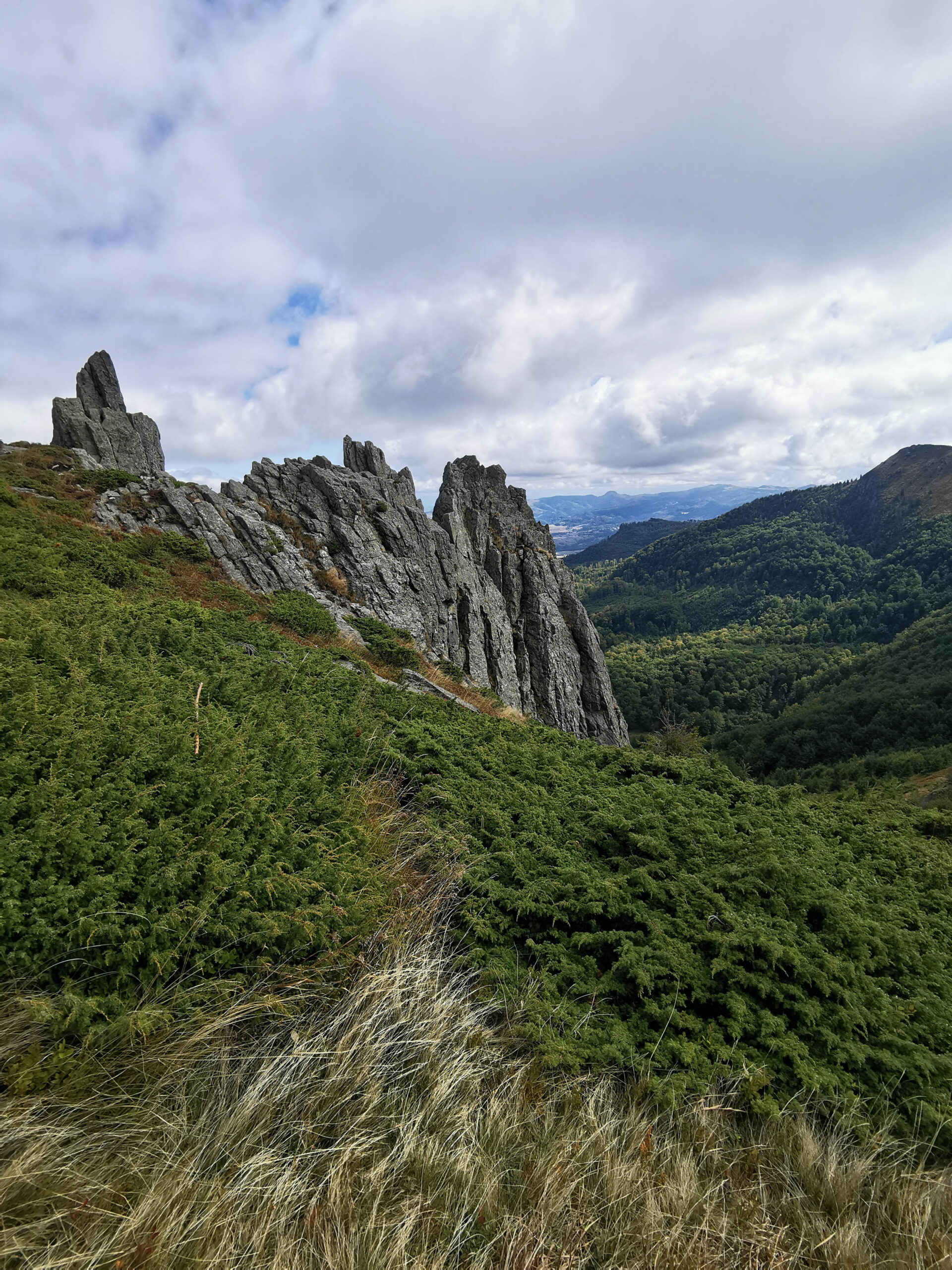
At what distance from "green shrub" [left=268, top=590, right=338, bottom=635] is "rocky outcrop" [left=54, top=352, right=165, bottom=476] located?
484 inches

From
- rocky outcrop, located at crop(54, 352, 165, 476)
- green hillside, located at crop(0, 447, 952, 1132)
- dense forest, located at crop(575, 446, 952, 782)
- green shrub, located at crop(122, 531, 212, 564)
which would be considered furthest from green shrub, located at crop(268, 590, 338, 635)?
dense forest, located at crop(575, 446, 952, 782)

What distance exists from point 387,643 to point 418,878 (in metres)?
12.7

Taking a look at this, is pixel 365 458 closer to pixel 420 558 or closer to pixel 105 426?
pixel 420 558

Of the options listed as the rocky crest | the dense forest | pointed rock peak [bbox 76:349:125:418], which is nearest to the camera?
the rocky crest

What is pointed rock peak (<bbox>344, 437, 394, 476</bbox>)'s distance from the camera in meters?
35.0

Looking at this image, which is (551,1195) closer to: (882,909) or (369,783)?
(369,783)

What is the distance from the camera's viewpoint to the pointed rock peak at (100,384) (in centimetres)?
2944

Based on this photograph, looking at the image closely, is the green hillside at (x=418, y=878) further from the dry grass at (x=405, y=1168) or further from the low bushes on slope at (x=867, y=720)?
the low bushes on slope at (x=867, y=720)

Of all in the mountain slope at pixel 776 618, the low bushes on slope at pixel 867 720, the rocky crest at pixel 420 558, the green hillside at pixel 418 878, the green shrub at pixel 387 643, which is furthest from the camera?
the mountain slope at pixel 776 618

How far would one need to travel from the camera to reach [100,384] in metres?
29.8

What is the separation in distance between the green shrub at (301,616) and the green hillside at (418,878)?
6.79m

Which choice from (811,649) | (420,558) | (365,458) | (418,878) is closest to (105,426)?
(365,458)

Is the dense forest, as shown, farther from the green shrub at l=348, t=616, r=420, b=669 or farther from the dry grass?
the dry grass

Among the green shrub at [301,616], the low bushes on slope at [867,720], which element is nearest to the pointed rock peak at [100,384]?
the green shrub at [301,616]
